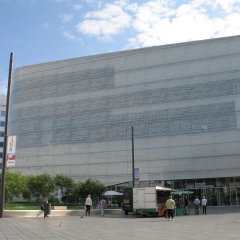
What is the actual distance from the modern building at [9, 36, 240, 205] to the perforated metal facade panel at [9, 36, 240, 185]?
141mm

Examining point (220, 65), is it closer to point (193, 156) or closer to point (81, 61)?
point (193, 156)

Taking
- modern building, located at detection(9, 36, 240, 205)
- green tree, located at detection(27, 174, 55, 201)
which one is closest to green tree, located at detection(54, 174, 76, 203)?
green tree, located at detection(27, 174, 55, 201)

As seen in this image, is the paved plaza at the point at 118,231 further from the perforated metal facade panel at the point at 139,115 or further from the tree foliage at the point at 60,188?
the perforated metal facade panel at the point at 139,115

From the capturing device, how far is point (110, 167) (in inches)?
2474

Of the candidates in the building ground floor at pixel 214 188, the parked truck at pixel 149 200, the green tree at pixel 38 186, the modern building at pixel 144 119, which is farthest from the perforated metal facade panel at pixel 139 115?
the parked truck at pixel 149 200

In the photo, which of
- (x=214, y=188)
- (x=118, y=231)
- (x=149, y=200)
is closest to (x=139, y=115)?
(x=214, y=188)

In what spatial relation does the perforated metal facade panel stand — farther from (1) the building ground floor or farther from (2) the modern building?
(1) the building ground floor

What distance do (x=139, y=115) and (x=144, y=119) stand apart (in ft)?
3.23

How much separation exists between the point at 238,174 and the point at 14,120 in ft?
128

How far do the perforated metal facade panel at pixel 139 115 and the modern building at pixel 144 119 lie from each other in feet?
0.46

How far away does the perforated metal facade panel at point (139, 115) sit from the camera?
2283 inches

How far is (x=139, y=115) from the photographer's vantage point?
62.0 meters

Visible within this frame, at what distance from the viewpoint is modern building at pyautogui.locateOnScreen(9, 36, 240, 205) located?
189 feet

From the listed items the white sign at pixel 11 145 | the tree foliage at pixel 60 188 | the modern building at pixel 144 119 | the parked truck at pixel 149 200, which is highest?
the modern building at pixel 144 119
